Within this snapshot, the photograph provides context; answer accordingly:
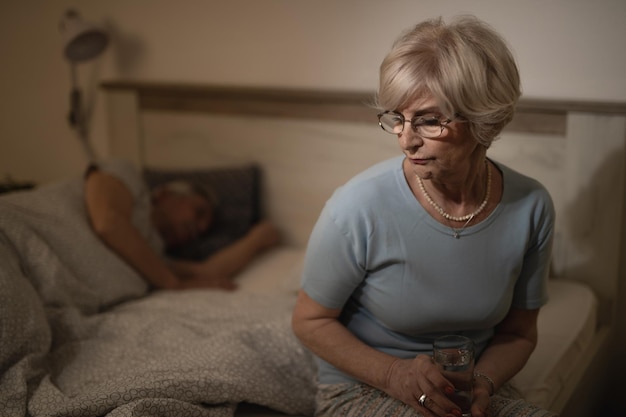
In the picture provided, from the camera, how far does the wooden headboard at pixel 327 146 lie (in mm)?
1974

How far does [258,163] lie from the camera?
Answer: 8.47ft

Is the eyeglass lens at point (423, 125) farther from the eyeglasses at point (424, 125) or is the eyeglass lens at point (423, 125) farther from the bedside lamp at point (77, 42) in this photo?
the bedside lamp at point (77, 42)

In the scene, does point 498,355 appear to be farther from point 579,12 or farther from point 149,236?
point 149,236

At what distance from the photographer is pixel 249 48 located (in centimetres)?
255

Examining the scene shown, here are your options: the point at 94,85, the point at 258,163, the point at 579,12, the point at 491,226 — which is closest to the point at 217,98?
the point at 258,163

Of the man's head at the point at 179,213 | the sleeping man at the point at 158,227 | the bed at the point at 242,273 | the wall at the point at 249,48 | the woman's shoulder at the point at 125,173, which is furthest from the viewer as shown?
the man's head at the point at 179,213

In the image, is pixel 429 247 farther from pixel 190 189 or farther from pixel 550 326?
pixel 190 189

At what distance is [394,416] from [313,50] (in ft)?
4.63

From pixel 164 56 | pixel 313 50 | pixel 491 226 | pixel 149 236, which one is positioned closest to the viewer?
pixel 491 226

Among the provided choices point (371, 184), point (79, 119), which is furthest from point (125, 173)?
point (371, 184)

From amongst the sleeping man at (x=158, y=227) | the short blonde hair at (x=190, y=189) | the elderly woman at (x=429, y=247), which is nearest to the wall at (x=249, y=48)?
the short blonde hair at (x=190, y=189)

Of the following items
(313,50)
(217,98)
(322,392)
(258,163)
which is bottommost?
(322,392)

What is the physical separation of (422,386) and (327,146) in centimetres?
126

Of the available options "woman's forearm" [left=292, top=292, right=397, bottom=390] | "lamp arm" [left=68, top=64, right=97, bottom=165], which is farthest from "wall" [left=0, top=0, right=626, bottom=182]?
"woman's forearm" [left=292, top=292, right=397, bottom=390]
